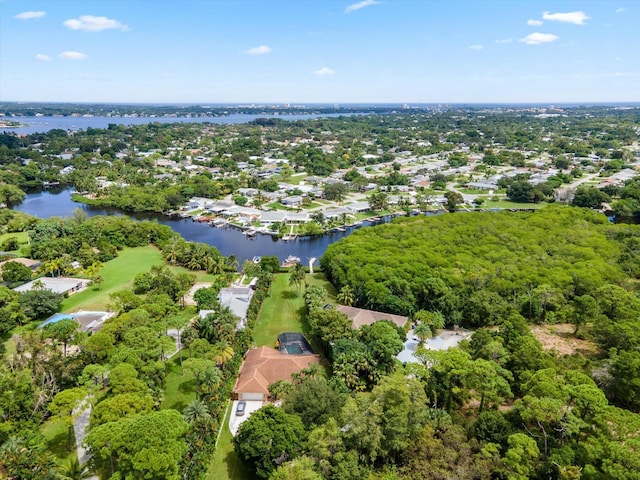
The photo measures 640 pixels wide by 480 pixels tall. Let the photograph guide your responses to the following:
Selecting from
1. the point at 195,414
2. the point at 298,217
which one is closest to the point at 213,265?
the point at 298,217

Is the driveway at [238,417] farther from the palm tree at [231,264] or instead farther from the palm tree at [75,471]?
the palm tree at [231,264]

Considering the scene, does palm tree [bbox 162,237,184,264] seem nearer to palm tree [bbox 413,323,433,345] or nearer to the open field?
palm tree [bbox 413,323,433,345]

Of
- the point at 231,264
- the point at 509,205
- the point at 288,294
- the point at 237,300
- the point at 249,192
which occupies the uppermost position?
the point at 249,192

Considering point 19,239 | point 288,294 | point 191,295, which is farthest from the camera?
point 19,239

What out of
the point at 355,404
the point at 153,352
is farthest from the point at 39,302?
the point at 355,404

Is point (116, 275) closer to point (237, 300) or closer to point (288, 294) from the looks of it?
point (237, 300)

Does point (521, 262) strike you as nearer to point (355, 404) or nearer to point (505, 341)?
point (505, 341)
